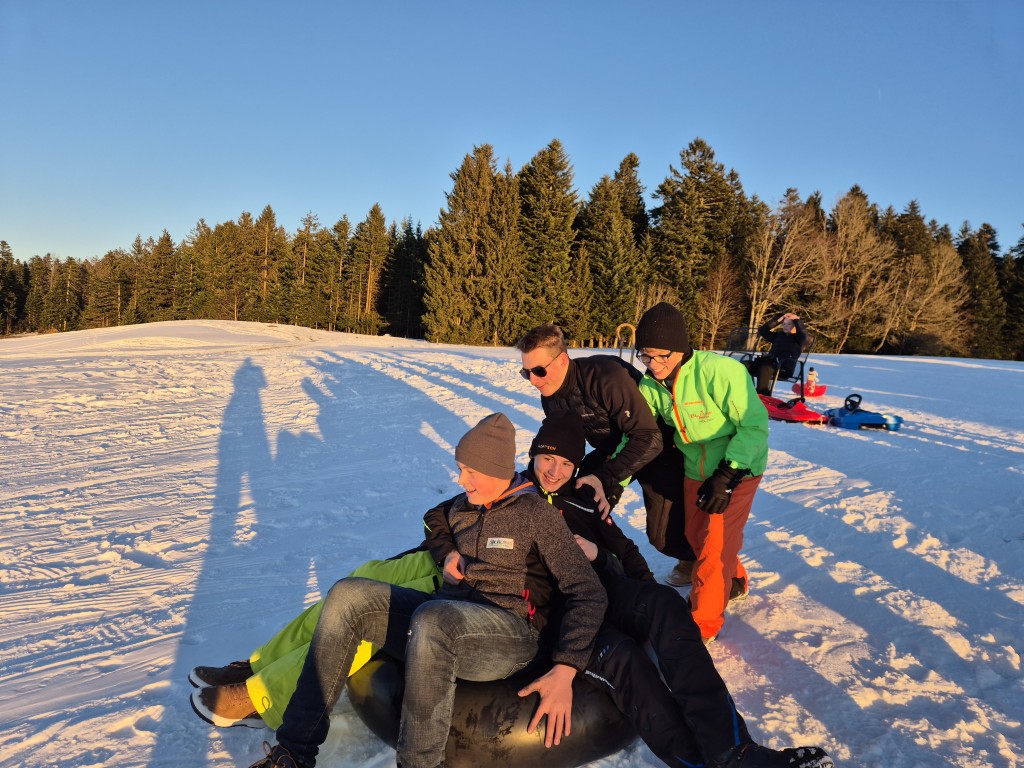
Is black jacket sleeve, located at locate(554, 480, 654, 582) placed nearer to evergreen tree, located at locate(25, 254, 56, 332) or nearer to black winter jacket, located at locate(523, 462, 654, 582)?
black winter jacket, located at locate(523, 462, 654, 582)

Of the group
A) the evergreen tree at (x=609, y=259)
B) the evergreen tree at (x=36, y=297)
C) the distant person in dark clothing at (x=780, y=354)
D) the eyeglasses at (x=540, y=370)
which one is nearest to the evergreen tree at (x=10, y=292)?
the evergreen tree at (x=36, y=297)

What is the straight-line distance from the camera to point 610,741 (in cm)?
240

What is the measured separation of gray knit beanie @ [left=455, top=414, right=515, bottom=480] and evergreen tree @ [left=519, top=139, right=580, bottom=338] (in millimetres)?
30911

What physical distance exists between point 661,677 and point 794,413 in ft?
29.8

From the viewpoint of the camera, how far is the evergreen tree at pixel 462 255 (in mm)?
32938

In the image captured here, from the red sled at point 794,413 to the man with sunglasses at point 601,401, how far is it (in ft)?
25.1

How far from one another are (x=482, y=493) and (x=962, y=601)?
324 cm

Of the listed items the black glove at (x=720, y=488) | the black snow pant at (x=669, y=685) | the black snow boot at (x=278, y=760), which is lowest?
the black snow boot at (x=278, y=760)

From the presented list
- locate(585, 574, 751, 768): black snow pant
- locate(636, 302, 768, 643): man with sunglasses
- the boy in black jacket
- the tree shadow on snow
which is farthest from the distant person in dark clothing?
locate(585, 574, 751, 768): black snow pant

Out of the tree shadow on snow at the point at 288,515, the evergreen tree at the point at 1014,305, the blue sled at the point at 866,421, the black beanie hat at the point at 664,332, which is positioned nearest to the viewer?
the tree shadow on snow at the point at 288,515

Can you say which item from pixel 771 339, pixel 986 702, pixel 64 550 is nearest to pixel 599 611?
pixel 986 702

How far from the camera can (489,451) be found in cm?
260

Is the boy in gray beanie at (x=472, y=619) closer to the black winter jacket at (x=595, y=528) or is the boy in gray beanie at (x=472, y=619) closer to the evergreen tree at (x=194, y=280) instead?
the black winter jacket at (x=595, y=528)

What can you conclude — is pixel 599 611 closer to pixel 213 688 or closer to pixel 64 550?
pixel 213 688
